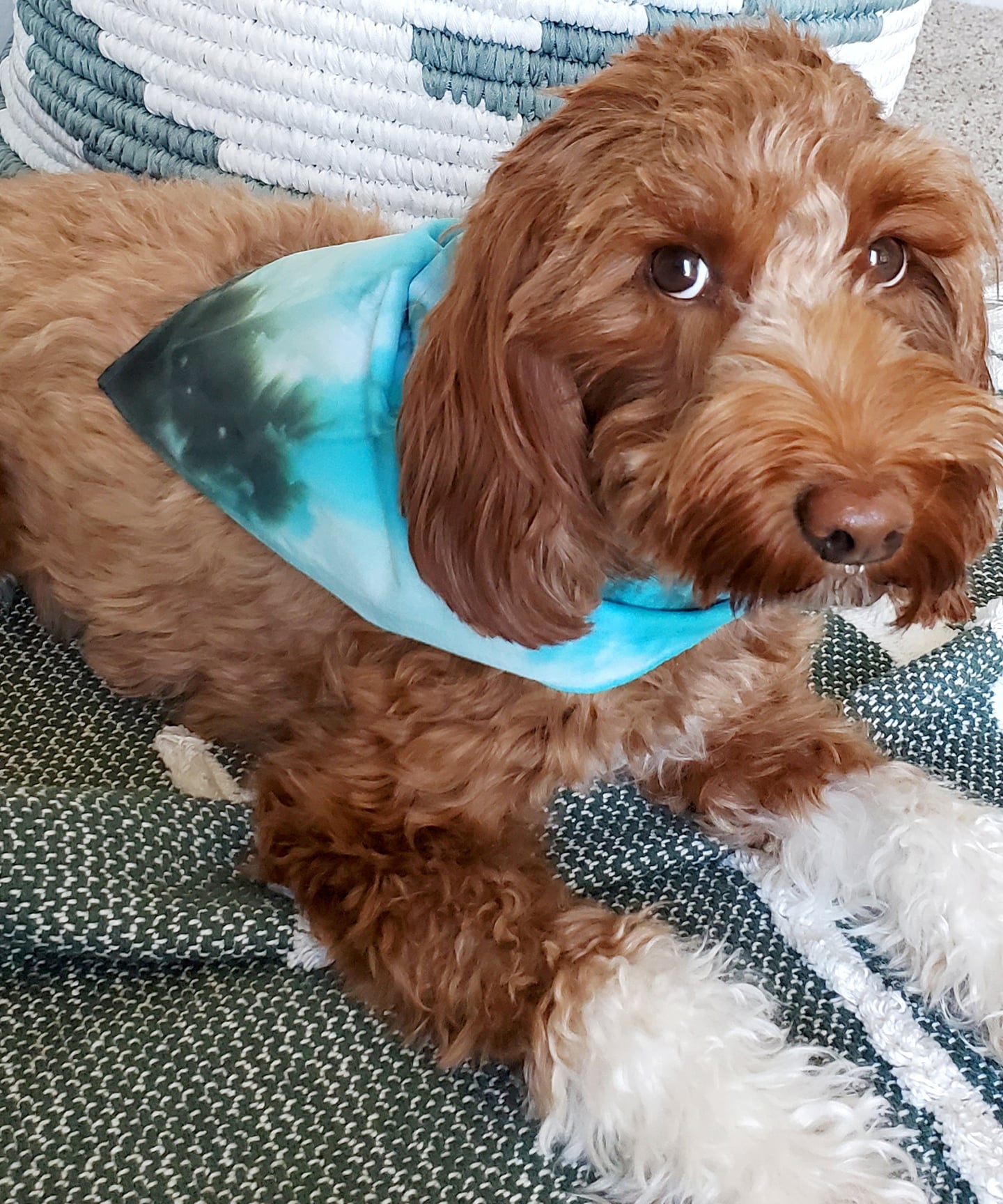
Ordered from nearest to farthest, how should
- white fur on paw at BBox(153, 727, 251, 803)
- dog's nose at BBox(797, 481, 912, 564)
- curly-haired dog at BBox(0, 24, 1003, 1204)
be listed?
dog's nose at BBox(797, 481, 912, 564), curly-haired dog at BBox(0, 24, 1003, 1204), white fur on paw at BBox(153, 727, 251, 803)

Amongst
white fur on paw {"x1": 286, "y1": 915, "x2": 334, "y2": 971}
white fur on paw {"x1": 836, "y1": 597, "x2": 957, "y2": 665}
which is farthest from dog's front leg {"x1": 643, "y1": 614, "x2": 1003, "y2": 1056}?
white fur on paw {"x1": 286, "y1": 915, "x2": 334, "y2": 971}

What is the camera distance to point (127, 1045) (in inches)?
60.4

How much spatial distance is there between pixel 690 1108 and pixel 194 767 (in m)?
0.94

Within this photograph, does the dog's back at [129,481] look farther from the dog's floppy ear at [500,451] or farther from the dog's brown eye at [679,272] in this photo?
the dog's brown eye at [679,272]

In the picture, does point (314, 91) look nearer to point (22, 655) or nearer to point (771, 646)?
point (22, 655)

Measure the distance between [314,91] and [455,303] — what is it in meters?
1.27

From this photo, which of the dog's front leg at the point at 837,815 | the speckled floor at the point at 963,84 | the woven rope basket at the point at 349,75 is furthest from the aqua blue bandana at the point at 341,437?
the speckled floor at the point at 963,84

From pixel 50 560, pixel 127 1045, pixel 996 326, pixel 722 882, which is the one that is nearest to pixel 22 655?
pixel 50 560

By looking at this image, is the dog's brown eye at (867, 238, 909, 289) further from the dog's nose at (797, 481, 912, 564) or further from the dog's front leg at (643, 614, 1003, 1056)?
the dog's front leg at (643, 614, 1003, 1056)

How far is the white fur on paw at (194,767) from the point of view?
A: 1938mm

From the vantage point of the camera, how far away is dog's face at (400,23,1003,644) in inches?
47.8

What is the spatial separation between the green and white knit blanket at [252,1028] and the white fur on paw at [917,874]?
52 mm

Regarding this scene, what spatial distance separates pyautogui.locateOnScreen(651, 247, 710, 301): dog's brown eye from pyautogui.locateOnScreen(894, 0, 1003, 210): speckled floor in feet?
9.68

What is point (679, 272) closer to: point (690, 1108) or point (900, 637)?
point (690, 1108)
